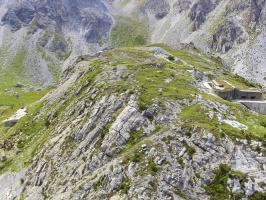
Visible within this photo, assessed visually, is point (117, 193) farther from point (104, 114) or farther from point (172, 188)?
point (104, 114)

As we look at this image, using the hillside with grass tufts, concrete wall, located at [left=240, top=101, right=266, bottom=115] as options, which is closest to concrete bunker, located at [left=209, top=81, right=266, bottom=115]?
concrete wall, located at [left=240, top=101, right=266, bottom=115]

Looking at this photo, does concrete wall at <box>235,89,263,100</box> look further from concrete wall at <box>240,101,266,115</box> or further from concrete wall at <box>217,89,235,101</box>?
concrete wall at <box>240,101,266,115</box>

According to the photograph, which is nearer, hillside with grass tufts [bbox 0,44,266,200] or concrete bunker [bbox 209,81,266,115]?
hillside with grass tufts [bbox 0,44,266,200]

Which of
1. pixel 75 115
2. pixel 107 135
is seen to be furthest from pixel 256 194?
pixel 75 115

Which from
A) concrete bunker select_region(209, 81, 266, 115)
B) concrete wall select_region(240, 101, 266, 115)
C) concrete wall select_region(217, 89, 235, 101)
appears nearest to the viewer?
concrete wall select_region(240, 101, 266, 115)

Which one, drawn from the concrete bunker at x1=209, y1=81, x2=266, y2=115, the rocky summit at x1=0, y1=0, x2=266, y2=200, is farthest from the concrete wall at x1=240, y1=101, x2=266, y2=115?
the rocky summit at x1=0, y1=0, x2=266, y2=200

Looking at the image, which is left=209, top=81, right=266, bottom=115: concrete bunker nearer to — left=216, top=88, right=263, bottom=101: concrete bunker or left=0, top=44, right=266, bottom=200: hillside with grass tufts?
left=216, top=88, right=263, bottom=101: concrete bunker

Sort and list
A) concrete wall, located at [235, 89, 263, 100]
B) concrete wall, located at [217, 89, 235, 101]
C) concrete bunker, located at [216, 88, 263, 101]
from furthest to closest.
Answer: concrete wall, located at [235, 89, 263, 100] < concrete bunker, located at [216, 88, 263, 101] < concrete wall, located at [217, 89, 235, 101]

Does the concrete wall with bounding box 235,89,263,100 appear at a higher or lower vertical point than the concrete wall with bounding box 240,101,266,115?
higher

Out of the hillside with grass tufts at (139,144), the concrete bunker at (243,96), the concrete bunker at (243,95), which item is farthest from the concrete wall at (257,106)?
the hillside with grass tufts at (139,144)

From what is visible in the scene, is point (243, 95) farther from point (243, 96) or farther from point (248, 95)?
point (248, 95)
